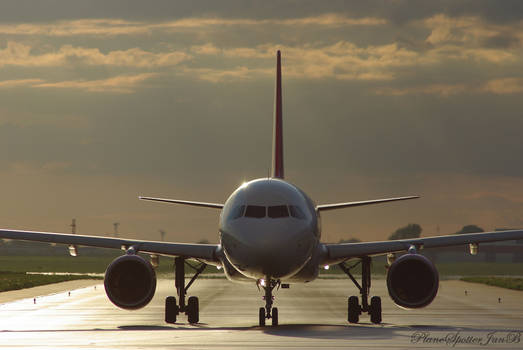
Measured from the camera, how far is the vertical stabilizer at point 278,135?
35.3 m

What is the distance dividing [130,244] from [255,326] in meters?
5.76

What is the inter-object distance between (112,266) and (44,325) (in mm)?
2413

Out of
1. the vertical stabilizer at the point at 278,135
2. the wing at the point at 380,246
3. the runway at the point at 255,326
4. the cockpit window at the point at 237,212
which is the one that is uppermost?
the vertical stabilizer at the point at 278,135

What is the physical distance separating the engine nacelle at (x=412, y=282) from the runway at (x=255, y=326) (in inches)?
24.6

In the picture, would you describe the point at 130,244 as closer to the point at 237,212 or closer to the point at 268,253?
the point at 237,212

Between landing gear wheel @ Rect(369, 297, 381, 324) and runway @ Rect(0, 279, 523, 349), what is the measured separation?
0.23m

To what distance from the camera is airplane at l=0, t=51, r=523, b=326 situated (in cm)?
2338

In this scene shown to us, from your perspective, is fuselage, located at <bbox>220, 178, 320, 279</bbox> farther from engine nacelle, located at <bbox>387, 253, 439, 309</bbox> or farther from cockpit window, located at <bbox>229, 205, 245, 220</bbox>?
engine nacelle, located at <bbox>387, 253, 439, 309</bbox>

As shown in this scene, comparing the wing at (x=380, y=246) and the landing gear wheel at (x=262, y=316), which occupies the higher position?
the wing at (x=380, y=246)

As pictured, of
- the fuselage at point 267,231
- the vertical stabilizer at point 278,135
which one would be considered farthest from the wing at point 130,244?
the vertical stabilizer at point 278,135

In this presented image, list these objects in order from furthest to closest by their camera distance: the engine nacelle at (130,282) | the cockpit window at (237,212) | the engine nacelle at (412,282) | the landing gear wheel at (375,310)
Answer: the landing gear wheel at (375,310)
the engine nacelle at (130,282)
the engine nacelle at (412,282)
the cockpit window at (237,212)

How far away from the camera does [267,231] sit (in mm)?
23109

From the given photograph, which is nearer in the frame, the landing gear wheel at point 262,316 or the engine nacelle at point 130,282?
the landing gear wheel at point 262,316

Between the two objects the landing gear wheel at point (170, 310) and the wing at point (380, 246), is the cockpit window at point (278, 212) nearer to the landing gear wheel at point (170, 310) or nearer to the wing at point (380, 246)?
the wing at point (380, 246)
